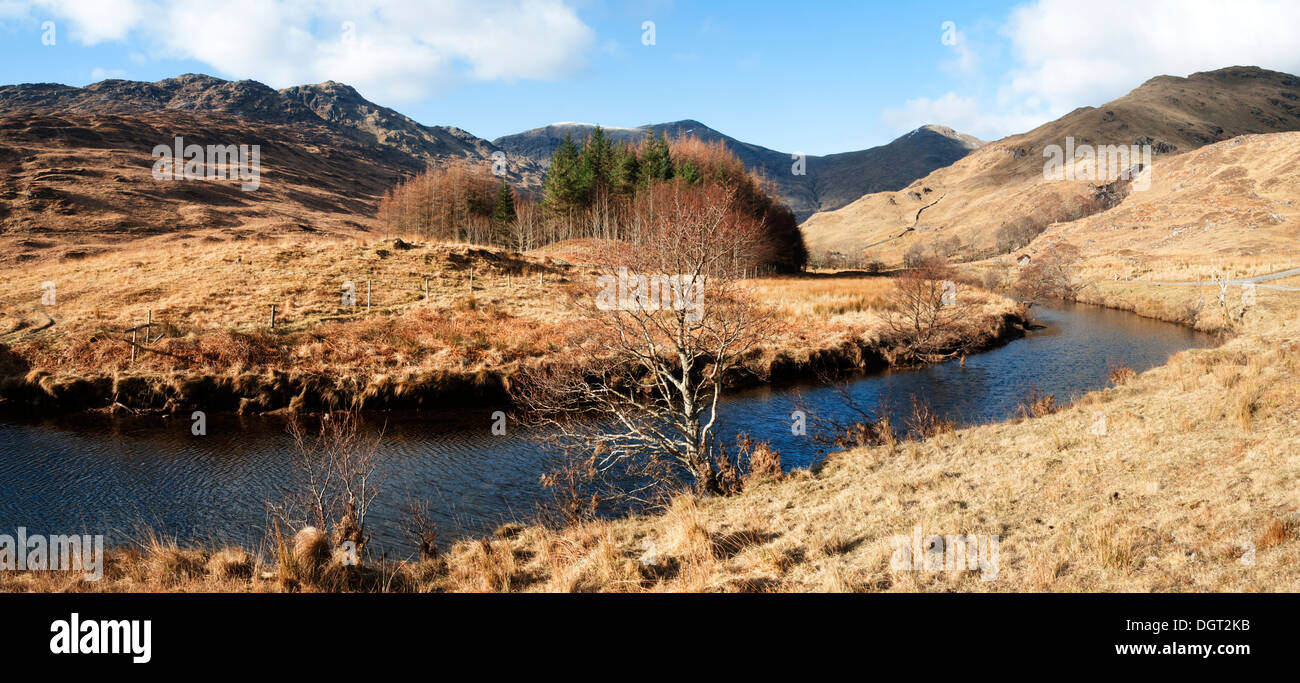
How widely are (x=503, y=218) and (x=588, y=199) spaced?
12.7 m

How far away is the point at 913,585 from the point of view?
8258mm

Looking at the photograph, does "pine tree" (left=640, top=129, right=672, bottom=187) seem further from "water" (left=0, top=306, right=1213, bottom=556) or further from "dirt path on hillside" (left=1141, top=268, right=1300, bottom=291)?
"dirt path on hillside" (left=1141, top=268, right=1300, bottom=291)

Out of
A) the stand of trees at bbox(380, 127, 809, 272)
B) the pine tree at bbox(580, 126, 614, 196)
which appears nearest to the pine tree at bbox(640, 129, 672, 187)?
the stand of trees at bbox(380, 127, 809, 272)

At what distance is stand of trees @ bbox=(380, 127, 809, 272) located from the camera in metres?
77.2

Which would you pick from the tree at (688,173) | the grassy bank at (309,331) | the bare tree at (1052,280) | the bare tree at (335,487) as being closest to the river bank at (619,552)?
the bare tree at (335,487)

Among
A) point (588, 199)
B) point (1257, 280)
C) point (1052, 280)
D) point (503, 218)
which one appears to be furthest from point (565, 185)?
point (1257, 280)

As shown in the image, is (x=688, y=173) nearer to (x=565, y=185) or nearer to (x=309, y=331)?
(x=565, y=185)

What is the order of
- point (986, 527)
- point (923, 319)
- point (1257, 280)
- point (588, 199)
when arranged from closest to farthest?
point (986, 527), point (923, 319), point (1257, 280), point (588, 199)

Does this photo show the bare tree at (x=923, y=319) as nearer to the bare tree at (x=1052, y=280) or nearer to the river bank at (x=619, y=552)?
the river bank at (x=619, y=552)

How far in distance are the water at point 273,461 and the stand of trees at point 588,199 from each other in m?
41.6

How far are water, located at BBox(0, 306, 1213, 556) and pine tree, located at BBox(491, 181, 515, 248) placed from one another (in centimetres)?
6629

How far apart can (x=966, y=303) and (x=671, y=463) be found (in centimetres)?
3613

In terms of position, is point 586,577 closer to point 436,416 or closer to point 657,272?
point 657,272

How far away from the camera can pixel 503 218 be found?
8875 centimetres
